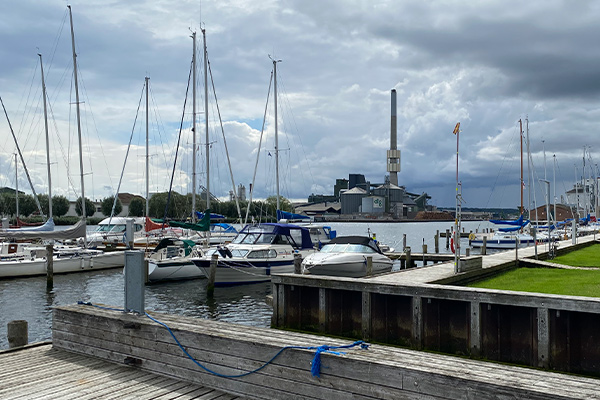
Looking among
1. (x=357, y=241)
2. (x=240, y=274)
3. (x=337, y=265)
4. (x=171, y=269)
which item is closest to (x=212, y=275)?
(x=240, y=274)

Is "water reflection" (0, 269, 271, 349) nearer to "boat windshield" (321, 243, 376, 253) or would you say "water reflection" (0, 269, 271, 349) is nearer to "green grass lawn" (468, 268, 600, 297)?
"boat windshield" (321, 243, 376, 253)

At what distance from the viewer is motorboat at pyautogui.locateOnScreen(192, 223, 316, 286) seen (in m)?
29.5

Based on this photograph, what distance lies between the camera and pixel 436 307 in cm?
1364

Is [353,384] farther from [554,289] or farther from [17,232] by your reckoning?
[17,232]

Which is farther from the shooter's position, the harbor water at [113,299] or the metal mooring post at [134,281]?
the harbor water at [113,299]

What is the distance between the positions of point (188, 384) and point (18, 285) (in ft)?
92.3

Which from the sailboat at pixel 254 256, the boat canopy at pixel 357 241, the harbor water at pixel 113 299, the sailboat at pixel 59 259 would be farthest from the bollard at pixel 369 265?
the sailboat at pixel 59 259

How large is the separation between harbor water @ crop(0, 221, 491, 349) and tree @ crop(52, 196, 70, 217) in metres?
104

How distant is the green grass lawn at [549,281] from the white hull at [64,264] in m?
26.2

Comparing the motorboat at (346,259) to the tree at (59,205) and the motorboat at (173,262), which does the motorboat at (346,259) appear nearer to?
the motorboat at (173,262)

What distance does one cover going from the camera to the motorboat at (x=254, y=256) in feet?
96.7

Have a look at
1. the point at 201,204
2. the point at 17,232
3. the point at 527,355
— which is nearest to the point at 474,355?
the point at 527,355

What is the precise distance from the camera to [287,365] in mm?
7379

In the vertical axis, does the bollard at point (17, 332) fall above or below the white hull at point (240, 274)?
above
